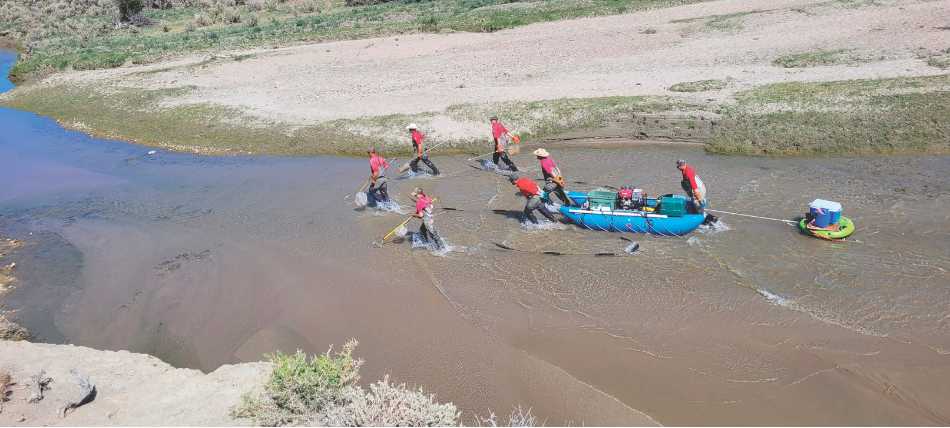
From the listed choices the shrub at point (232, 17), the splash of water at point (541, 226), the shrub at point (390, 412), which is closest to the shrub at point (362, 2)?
the shrub at point (232, 17)

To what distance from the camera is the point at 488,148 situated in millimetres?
21672

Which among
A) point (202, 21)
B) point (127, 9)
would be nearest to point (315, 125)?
point (202, 21)

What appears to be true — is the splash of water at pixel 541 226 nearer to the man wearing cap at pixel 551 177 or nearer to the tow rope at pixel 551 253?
the man wearing cap at pixel 551 177

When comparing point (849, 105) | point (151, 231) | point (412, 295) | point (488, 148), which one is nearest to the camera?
point (412, 295)

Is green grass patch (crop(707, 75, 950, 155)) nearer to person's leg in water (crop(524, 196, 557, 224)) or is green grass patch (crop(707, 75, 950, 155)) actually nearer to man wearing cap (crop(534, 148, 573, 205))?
man wearing cap (crop(534, 148, 573, 205))

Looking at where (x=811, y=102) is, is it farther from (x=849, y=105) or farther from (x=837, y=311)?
(x=837, y=311)

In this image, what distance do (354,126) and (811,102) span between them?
16.2 metres

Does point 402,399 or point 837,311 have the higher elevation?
point 402,399

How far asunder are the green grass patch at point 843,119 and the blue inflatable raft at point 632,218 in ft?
21.2

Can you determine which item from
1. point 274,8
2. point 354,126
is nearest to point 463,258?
point 354,126

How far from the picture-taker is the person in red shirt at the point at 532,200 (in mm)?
14422

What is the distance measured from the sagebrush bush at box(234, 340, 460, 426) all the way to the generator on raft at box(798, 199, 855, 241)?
884 centimetres

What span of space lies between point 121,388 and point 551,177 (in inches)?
386

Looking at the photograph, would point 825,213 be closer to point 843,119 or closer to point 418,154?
point 843,119
